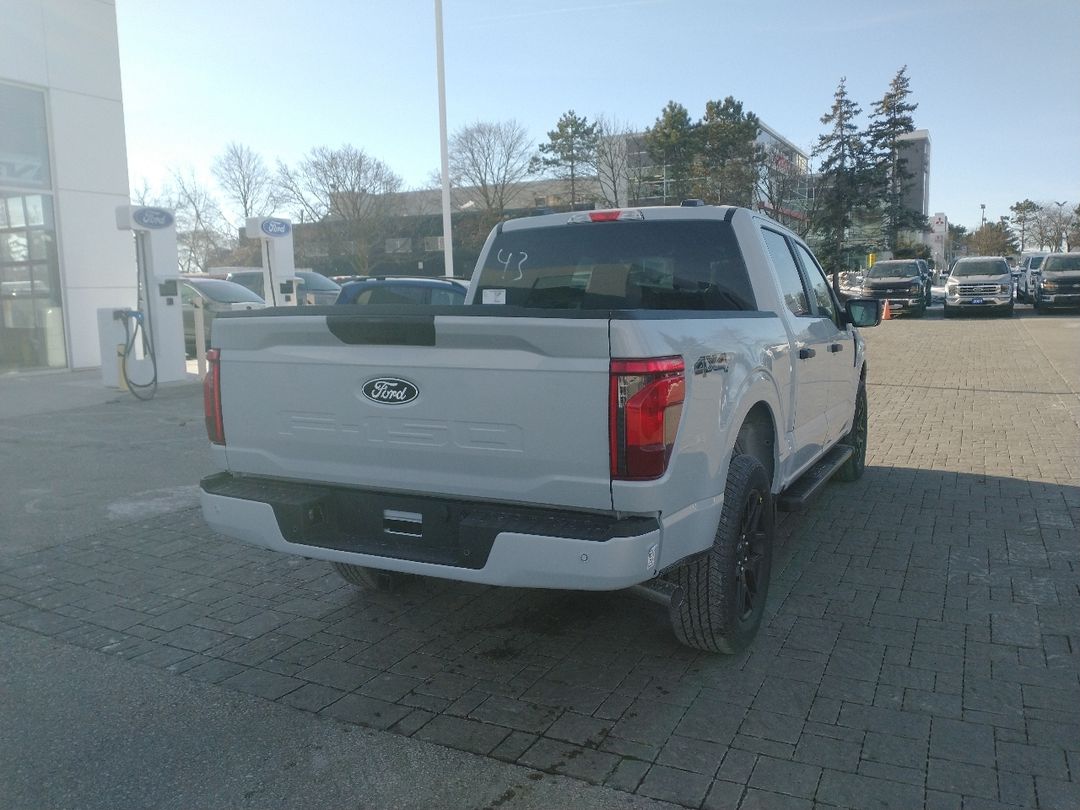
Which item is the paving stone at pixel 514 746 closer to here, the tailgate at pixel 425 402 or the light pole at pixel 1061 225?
the tailgate at pixel 425 402

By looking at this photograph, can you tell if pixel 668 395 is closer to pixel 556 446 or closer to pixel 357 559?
pixel 556 446

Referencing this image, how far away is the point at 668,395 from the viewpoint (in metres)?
3.07

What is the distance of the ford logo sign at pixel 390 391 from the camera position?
3.36 metres

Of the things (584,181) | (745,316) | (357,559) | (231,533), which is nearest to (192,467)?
(231,533)

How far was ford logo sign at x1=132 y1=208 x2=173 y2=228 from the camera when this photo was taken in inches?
499

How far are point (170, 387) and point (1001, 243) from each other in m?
110

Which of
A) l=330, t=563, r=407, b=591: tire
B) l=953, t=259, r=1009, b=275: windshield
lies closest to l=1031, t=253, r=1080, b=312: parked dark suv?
l=953, t=259, r=1009, b=275: windshield

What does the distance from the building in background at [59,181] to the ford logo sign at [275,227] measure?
A: 3220 millimetres

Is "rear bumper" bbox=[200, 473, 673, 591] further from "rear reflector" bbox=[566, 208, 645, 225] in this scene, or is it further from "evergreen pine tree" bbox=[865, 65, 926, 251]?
"evergreen pine tree" bbox=[865, 65, 926, 251]

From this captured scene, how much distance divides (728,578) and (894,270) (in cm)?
3108

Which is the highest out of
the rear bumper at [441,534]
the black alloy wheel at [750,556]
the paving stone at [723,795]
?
the rear bumper at [441,534]

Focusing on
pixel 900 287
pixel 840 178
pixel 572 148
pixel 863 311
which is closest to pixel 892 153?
pixel 840 178

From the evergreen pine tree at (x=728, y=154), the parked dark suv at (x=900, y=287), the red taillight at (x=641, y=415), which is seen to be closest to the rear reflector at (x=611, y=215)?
the red taillight at (x=641, y=415)

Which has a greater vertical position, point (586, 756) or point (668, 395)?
point (668, 395)
